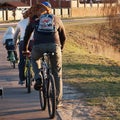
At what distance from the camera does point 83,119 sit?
8.52 meters

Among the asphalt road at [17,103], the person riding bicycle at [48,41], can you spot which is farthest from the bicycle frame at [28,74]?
the person riding bicycle at [48,41]

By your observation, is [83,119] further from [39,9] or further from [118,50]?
[118,50]

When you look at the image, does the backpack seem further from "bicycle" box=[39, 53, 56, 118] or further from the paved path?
the paved path

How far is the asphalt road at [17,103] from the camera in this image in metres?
8.84

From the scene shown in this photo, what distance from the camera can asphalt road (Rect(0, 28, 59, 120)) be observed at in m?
8.84

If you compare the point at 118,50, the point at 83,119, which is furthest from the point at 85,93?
the point at 118,50

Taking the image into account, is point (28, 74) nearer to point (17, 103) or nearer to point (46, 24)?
point (17, 103)

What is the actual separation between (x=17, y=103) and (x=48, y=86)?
149 centimetres

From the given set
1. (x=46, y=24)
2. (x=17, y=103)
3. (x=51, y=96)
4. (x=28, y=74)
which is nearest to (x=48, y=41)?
(x=46, y=24)

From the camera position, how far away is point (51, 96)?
8.56 meters

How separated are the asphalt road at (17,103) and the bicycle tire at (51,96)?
146 mm

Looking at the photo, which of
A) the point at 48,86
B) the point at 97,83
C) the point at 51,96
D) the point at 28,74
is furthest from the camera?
the point at 97,83

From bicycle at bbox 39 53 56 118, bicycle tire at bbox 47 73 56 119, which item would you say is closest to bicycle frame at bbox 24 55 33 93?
bicycle at bbox 39 53 56 118

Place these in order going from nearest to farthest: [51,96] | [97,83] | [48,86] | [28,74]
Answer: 1. [51,96]
2. [48,86]
3. [28,74]
4. [97,83]
